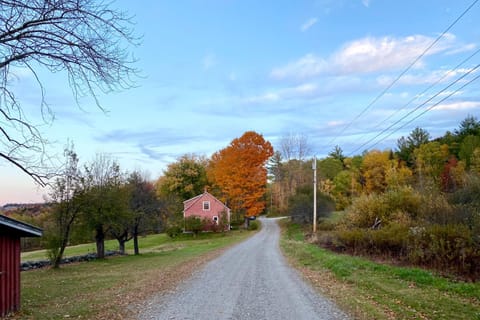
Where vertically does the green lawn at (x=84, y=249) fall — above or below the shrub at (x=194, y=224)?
below

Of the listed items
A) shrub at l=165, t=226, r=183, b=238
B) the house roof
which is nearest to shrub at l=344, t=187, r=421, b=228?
the house roof

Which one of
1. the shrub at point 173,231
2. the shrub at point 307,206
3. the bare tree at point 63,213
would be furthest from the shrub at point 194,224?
the bare tree at point 63,213

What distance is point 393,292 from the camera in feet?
36.2

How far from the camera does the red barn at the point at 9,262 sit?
399 inches

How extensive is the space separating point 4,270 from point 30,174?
391 centimetres

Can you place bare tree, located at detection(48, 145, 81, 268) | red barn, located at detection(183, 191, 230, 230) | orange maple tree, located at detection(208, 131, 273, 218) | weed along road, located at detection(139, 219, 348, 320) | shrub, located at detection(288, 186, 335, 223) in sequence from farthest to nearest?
red barn, located at detection(183, 191, 230, 230) → orange maple tree, located at detection(208, 131, 273, 218) → shrub, located at detection(288, 186, 335, 223) → bare tree, located at detection(48, 145, 81, 268) → weed along road, located at detection(139, 219, 348, 320)

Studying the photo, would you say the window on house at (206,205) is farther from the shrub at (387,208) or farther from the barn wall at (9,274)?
the barn wall at (9,274)

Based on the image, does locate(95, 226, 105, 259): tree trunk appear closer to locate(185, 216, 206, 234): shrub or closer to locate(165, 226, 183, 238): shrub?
locate(165, 226, 183, 238): shrub

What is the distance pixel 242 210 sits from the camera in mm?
57375

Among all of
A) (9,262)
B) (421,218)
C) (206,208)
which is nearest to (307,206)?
(206,208)

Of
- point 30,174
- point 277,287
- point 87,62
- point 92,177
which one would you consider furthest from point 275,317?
point 92,177

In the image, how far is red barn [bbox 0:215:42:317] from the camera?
1014 cm

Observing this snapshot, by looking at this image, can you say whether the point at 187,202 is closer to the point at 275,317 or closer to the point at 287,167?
the point at 287,167

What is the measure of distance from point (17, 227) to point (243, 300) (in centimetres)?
618
